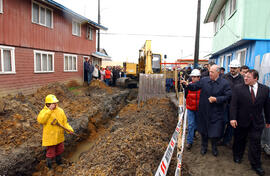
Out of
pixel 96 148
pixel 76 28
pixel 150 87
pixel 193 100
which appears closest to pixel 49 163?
pixel 96 148

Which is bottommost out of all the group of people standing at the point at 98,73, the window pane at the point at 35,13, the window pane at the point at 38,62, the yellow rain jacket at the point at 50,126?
the yellow rain jacket at the point at 50,126

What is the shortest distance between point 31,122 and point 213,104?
6.31 metres

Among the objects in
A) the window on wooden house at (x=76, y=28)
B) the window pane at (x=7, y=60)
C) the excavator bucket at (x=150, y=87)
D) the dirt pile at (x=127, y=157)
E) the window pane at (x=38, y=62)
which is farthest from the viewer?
the window on wooden house at (x=76, y=28)

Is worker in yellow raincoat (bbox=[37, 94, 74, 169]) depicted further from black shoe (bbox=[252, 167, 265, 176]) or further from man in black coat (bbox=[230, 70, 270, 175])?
black shoe (bbox=[252, 167, 265, 176])

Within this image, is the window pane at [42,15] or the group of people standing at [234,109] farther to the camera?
the window pane at [42,15]

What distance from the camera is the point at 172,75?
52.4 feet

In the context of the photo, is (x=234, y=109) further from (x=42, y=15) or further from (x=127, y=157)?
(x=42, y=15)

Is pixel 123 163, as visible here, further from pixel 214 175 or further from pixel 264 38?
pixel 264 38

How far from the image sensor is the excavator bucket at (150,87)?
11.0 m

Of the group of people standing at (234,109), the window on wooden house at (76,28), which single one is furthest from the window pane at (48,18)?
the group of people standing at (234,109)

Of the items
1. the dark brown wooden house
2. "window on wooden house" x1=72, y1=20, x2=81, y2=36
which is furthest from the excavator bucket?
"window on wooden house" x1=72, y1=20, x2=81, y2=36

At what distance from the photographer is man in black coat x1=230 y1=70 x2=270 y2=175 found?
3.94 m

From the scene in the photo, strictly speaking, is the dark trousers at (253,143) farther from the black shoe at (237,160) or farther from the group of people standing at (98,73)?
the group of people standing at (98,73)

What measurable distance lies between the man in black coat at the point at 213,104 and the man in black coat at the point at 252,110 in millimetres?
326
